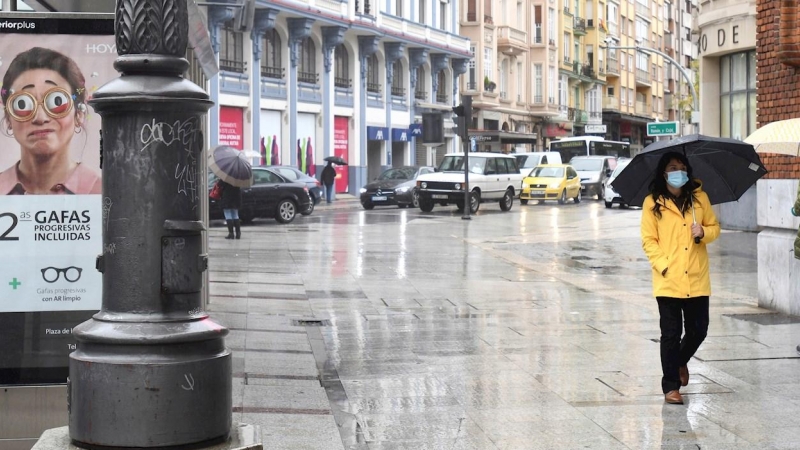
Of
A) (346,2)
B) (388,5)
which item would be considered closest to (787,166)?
(346,2)

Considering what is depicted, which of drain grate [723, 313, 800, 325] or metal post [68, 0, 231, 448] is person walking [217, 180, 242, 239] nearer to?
drain grate [723, 313, 800, 325]

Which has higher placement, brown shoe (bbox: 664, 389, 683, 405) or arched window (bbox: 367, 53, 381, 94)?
arched window (bbox: 367, 53, 381, 94)

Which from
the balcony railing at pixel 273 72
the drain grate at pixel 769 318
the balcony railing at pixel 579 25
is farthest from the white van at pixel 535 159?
the drain grate at pixel 769 318

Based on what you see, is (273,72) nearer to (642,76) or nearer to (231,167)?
(231,167)

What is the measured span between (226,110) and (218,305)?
29325mm

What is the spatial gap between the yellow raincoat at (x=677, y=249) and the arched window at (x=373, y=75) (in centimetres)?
4443

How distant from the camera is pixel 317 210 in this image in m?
38.0

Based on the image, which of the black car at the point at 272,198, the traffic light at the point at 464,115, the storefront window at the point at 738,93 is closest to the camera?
the storefront window at the point at 738,93

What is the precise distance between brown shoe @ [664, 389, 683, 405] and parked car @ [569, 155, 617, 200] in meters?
43.1

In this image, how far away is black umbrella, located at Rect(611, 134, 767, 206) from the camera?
27.7 feet

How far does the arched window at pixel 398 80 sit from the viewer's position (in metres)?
54.7

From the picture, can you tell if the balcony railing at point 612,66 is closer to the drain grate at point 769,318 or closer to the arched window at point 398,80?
the arched window at point 398,80

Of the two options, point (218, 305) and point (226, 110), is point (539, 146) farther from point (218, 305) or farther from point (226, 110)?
point (218, 305)

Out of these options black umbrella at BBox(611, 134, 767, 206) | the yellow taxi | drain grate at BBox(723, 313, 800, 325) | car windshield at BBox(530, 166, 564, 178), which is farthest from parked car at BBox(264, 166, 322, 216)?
black umbrella at BBox(611, 134, 767, 206)
